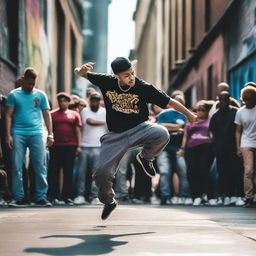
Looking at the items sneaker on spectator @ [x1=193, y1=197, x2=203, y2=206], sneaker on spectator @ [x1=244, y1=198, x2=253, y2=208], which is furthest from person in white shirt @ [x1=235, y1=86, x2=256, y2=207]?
sneaker on spectator @ [x1=193, y1=197, x2=203, y2=206]

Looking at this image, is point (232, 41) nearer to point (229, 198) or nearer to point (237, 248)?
point (229, 198)

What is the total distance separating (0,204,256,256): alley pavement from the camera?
201 inches

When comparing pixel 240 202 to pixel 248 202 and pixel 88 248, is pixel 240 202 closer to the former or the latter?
pixel 248 202

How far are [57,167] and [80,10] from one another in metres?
26.3

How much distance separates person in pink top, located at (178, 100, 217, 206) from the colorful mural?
615cm

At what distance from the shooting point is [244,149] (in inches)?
423

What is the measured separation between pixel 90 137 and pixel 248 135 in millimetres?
2642

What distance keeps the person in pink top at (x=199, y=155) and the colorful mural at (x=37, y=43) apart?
615 centimetres

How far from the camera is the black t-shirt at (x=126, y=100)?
23.0ft

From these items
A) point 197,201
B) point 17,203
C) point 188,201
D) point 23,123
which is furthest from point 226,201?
point 23,123

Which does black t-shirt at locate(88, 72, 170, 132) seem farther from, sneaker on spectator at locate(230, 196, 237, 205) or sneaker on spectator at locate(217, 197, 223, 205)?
sneaker on spectator at locate(217, 197, 223, 205)

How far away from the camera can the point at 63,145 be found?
11875 millimetres

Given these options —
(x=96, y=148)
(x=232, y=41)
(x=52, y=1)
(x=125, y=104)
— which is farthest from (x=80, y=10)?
(x=125, y=104)

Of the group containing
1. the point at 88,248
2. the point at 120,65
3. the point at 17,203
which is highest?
the point at 120,65
